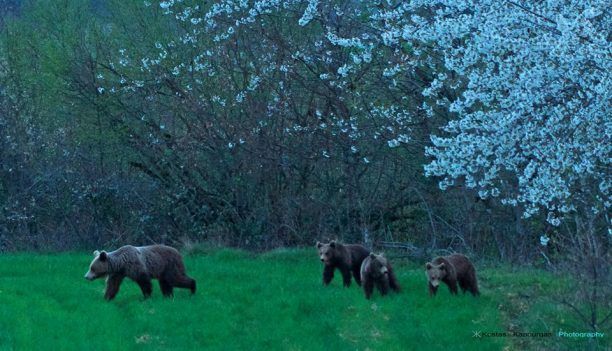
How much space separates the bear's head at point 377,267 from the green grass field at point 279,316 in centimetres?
36

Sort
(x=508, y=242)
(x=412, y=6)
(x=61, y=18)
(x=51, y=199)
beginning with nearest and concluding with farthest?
1. (x=412, y=6)
2. (x=508, y=242)
3. (x=51, y=199)
4. (x=61, y=18)

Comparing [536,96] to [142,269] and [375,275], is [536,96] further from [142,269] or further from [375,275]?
[142,269]

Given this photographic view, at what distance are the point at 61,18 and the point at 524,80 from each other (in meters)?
22.8

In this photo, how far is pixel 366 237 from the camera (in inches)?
887

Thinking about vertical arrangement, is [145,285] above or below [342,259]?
below

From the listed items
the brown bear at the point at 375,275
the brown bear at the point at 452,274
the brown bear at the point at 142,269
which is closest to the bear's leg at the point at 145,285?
the brown bear at the point at 142,269

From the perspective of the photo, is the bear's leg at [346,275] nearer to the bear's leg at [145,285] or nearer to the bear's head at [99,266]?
the bear's leg at [145,285]

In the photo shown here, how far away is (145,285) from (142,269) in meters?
0.32

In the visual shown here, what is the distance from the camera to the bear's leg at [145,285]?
15.6 metres

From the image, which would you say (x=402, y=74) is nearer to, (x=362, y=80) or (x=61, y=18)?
(x=362, y=80)

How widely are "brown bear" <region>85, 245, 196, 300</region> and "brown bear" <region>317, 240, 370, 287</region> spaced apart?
217 cm

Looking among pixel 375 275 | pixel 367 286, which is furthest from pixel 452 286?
pixel 367 286

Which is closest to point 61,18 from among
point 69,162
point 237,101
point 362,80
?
point 69,162

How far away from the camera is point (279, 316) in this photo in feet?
46.4
